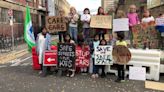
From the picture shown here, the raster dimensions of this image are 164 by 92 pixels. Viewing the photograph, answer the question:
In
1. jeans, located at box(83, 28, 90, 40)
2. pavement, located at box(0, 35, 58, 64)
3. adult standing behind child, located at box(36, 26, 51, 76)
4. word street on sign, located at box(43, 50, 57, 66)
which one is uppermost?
jeans, located at box(83, 28, 90, 40)

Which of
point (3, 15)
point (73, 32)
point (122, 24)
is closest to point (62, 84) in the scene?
point (73, 32)

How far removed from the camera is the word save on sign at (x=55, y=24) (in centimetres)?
1141

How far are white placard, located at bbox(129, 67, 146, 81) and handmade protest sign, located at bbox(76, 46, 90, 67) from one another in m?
1.53

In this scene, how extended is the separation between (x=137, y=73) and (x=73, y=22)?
9.73 ft

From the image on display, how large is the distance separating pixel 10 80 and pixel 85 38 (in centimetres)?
304

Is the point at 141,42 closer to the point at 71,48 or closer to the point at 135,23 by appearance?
the point at 135,23

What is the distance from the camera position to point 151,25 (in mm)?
10898

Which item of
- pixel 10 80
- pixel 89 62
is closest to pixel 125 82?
pixel 89 62

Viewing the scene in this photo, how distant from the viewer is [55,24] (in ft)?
37.5

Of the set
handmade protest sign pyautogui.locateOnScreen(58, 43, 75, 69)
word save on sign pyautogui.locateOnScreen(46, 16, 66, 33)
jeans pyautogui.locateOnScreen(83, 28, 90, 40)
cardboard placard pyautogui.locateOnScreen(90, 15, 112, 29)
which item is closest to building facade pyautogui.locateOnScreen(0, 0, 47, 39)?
word save on sign pyautogui.locateOnScreen(46, 16, 66, 33)

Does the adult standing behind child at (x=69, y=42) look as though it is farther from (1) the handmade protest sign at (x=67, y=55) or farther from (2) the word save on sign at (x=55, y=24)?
(2) the word save on sign at (x=55, y=24)

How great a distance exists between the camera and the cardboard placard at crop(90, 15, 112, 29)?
11.0m

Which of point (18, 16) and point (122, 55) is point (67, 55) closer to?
point (122, 55)

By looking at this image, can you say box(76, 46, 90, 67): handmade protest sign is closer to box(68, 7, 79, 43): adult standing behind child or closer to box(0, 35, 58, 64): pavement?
box(68, 7, 79, 43): adult standing behind child
